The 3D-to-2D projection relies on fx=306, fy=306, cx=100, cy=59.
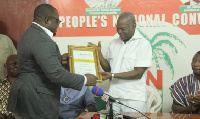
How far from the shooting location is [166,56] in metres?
4.53

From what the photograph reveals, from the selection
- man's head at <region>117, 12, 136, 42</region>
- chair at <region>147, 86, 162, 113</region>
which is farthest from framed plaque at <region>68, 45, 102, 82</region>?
chair at <region>147, 86, 162, 113</region>

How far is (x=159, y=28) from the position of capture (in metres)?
4.54

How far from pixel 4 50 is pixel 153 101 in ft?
7.93

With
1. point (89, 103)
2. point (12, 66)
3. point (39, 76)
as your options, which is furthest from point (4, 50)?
point (39, 76)

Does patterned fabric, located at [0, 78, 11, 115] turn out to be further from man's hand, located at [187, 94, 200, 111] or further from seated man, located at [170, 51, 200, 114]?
man's hand, located at [187, 94, 200, 111]

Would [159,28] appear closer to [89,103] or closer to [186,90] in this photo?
[186,90]

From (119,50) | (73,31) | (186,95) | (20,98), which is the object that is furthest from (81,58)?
(73,31)

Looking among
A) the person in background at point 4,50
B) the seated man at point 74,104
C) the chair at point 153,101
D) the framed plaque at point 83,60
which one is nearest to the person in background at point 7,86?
the person in background at point 4,50

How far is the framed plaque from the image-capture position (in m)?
3.26

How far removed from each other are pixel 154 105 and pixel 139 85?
0.82 m

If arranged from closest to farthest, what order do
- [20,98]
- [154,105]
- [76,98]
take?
[20,98] < [76,98] < [154,105]

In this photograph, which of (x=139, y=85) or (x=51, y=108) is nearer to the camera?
(x=51, y=108)

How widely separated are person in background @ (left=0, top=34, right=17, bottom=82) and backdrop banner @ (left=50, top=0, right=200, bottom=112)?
3.55 feet

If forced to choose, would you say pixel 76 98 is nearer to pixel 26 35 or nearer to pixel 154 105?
pixel 154 105
